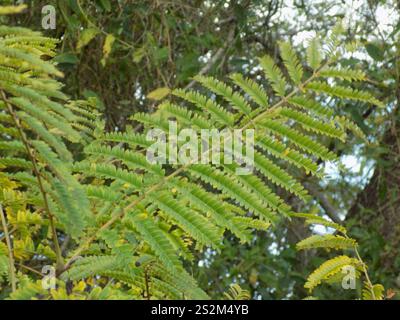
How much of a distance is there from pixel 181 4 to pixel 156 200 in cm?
219

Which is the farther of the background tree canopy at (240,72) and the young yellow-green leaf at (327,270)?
the background tree canopy at (240,72)

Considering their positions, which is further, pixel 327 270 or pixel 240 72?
pixel 240 72

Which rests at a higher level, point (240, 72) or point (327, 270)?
point (240, 72)

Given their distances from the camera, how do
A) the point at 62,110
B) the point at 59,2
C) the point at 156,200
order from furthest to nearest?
the point at 59,2
the point at 156,200
the point at 62,110

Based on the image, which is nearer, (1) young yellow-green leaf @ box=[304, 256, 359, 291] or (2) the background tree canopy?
(1) young yellow-green leaf @ box=[304, 256, 359, 291]

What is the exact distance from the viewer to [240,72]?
12.2 feet

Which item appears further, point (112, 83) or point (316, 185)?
point (316, 185)

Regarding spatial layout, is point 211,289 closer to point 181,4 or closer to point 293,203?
point 293,203

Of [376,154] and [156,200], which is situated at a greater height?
[376,154]

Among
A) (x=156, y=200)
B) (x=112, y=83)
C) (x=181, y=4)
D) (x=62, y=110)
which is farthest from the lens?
(x=112, y=83)

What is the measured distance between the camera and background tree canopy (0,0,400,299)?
315cm

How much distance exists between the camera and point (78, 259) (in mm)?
1223

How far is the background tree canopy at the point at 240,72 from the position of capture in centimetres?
315
